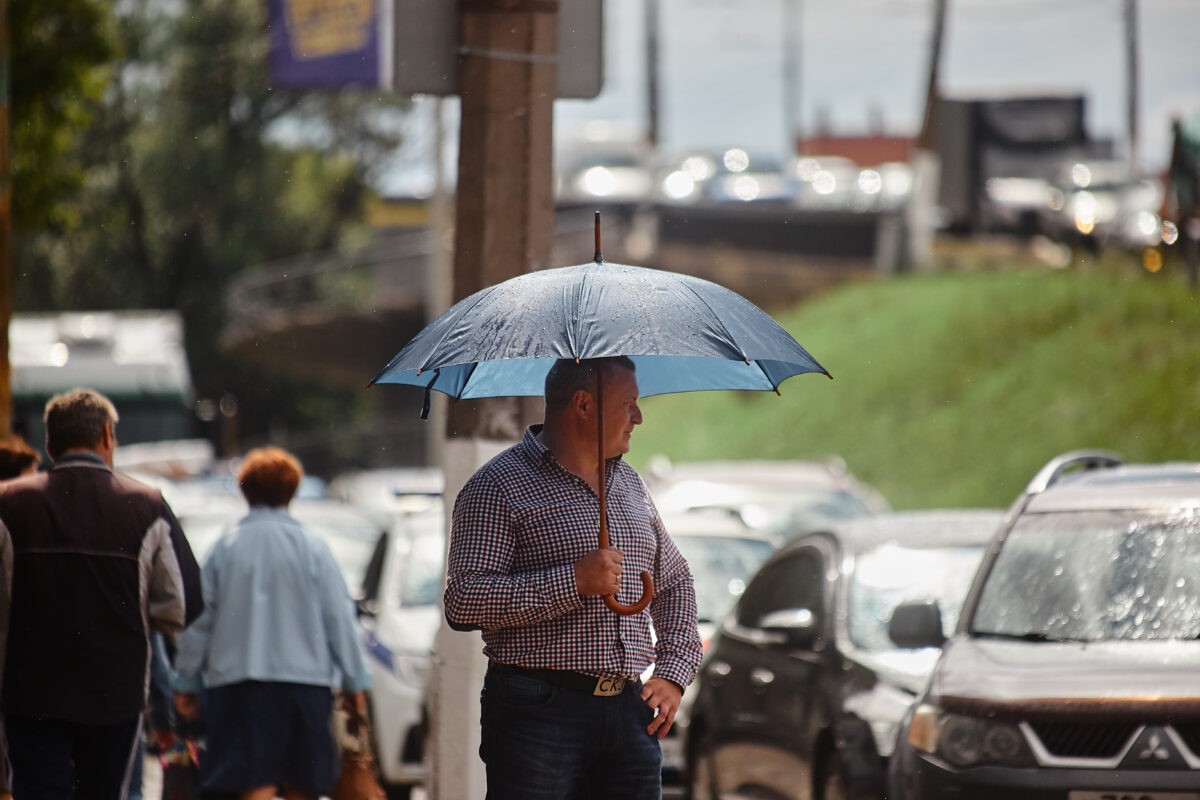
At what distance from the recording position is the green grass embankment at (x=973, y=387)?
85.3 feet

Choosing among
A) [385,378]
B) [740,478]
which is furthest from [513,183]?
[740,478]

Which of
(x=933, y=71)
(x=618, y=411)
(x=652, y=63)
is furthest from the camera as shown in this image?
(x=652, y=63)

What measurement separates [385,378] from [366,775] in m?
2.71

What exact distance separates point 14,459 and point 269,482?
103cm

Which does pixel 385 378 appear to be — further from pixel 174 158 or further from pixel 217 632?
pixel 174 158

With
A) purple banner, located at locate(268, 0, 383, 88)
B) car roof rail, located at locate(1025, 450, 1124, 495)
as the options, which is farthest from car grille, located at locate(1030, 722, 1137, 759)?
purple banner, located at locate(268, 0, 383, 88)

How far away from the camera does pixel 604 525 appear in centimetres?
494

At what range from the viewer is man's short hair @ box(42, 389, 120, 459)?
6676 millimetres

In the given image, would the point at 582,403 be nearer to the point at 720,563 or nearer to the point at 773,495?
the point at 720,563

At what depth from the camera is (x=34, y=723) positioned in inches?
254

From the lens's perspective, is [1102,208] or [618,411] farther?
[1102,208]

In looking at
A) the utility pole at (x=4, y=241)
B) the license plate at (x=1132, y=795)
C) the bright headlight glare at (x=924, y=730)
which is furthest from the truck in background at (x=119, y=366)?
the license plate at (x=1132, y=795)

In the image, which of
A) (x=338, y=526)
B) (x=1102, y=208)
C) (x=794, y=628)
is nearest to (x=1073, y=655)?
(x=794, y=628)

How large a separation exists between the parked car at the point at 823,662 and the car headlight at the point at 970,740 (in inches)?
33.6
